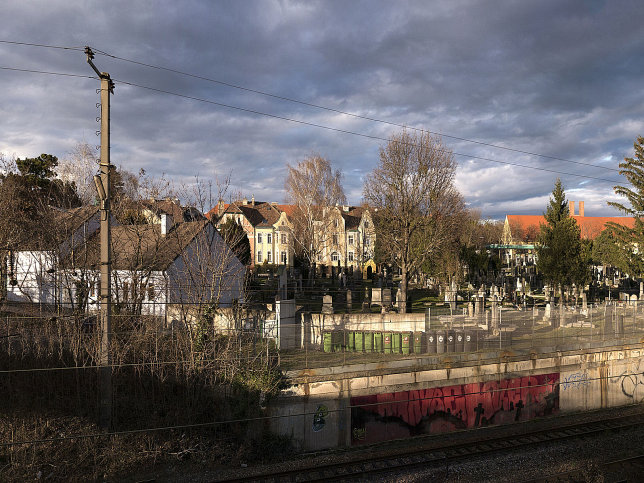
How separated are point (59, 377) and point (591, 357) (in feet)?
67.3

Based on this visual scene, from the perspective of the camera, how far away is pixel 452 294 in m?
31.8

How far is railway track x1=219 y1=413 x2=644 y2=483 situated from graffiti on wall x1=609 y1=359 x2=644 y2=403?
4.16m

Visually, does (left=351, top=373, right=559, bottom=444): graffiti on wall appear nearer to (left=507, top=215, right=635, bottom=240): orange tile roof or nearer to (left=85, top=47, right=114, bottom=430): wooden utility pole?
(left=85, top=47, right=114, bottom=430): wooden utility pole

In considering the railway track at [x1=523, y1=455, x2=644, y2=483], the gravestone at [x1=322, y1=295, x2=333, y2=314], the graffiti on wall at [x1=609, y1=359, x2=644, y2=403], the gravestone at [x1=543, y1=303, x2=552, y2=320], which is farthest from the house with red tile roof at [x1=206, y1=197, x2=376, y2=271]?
the railway track at [x1=523, y1=455, x2=644, y2=483]

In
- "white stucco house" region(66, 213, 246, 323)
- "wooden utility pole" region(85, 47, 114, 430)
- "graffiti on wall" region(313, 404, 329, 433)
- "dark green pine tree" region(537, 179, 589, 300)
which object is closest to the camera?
"wooden utility pole" region(85, 47, 114, 430)

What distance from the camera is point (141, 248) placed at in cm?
2172

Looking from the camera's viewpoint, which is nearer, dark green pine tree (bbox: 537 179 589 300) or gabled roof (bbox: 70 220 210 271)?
gabled roof (bbox: 70 220 210 271)

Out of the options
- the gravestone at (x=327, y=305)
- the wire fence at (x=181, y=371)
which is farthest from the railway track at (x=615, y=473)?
the gravestone at (x=327, y=305)

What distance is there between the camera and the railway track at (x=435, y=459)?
1098cm

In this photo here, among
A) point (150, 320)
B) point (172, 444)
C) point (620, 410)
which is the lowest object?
point (620, 410)

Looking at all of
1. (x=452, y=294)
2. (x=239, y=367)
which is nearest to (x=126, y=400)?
(x=239, y=367)

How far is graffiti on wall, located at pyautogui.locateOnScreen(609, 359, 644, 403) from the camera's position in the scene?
60.5ft

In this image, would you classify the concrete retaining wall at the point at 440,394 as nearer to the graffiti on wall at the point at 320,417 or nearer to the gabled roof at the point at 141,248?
the graffiti on wall at the point at 320,417

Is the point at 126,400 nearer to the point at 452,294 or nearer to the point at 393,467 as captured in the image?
the point at 393,467
